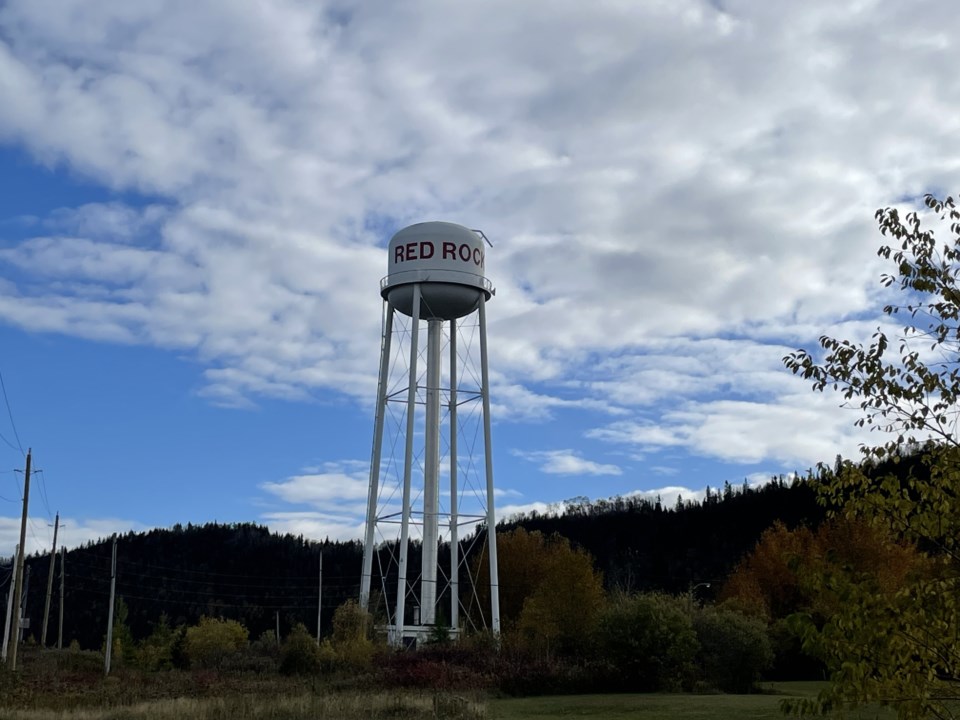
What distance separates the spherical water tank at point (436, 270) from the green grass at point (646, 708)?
56.4 ft

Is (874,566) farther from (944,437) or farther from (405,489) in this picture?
(944,437)

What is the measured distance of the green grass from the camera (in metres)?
21.9

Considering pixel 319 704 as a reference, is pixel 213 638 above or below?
above

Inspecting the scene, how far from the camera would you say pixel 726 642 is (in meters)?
35.2

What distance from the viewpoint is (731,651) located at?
1388 inches

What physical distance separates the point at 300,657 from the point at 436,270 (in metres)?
15.1

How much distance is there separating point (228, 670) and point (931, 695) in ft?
117

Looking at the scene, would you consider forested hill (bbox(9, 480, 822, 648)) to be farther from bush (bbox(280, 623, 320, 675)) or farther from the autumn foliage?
bush (bbox(280, 623, 320, 675))

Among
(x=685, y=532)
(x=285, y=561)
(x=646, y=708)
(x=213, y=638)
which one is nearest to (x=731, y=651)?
(x=646, y=708)

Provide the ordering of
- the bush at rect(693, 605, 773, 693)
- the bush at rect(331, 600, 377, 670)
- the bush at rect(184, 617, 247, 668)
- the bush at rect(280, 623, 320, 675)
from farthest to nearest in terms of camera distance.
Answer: the bush at rect(184, 617, 247, 668) → the bush at rect(280, 623, 320, 675) → the bush at rect(331, 600, 377, 670) → the bush at rect(693, 605, 773, 693)

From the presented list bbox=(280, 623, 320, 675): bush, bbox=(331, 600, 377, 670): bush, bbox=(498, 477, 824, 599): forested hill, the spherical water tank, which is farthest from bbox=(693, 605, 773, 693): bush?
bbox=(498, 477, 824, 599): forested hill

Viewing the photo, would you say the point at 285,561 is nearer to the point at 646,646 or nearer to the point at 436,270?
the point at 436,270

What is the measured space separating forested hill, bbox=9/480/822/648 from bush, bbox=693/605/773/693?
218 ft

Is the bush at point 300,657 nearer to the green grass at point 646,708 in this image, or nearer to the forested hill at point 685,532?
the green grass at point 646,708
